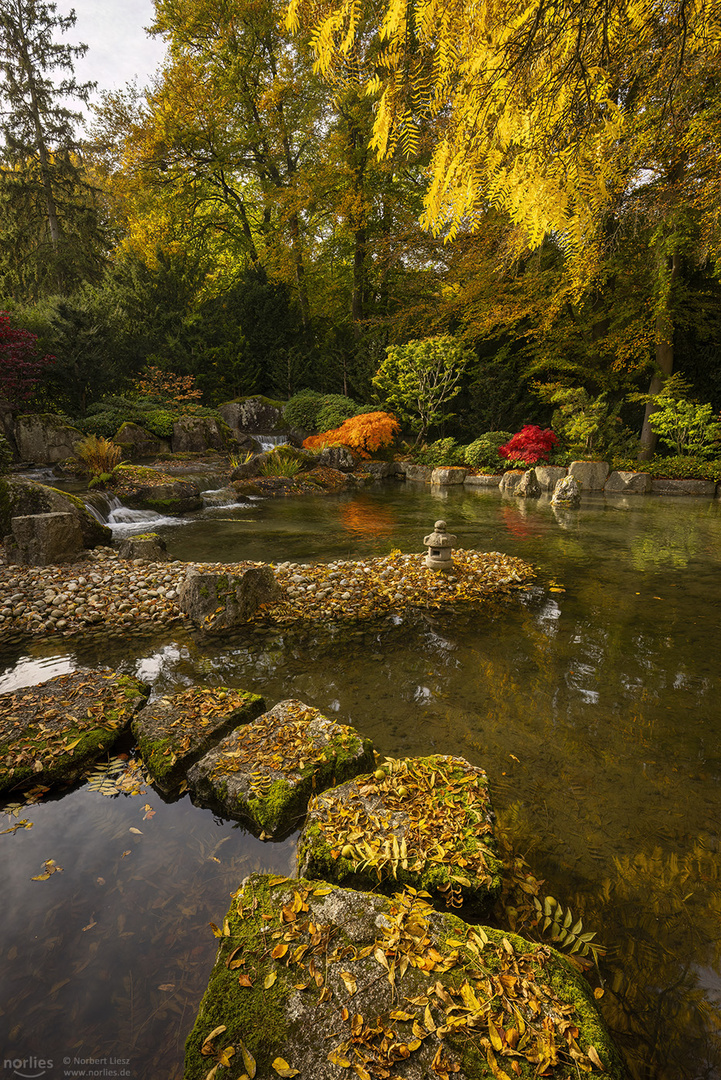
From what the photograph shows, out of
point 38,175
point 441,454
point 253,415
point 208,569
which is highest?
point 38,175

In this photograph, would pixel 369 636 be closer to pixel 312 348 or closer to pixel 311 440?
pixel 311 440

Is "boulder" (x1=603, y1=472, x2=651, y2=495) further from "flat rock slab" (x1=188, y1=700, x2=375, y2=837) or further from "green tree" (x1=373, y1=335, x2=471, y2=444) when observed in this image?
"flat rock slab" (x1=188, y1=700, x2=375, y2=837)

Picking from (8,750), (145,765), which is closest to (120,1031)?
(145,765)

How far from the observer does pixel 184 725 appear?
270 cm

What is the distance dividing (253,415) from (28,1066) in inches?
688

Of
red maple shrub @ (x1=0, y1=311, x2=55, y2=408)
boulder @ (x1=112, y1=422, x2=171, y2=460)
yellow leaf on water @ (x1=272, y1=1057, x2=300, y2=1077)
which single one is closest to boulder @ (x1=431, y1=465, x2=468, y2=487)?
boulder @ (x1=112, y1=422, x2=171, y2=460)

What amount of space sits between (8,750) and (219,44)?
83.9ft

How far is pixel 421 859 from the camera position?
1.76 metres

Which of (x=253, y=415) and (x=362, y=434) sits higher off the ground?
(x=253, y=415)

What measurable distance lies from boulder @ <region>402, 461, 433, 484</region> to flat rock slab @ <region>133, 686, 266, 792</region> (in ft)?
42.9

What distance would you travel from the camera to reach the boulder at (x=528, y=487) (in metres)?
12.6

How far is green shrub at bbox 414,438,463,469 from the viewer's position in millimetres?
16094

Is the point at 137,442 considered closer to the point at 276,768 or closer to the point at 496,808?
the point at 276,768

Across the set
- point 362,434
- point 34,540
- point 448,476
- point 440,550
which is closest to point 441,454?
point 448,476
